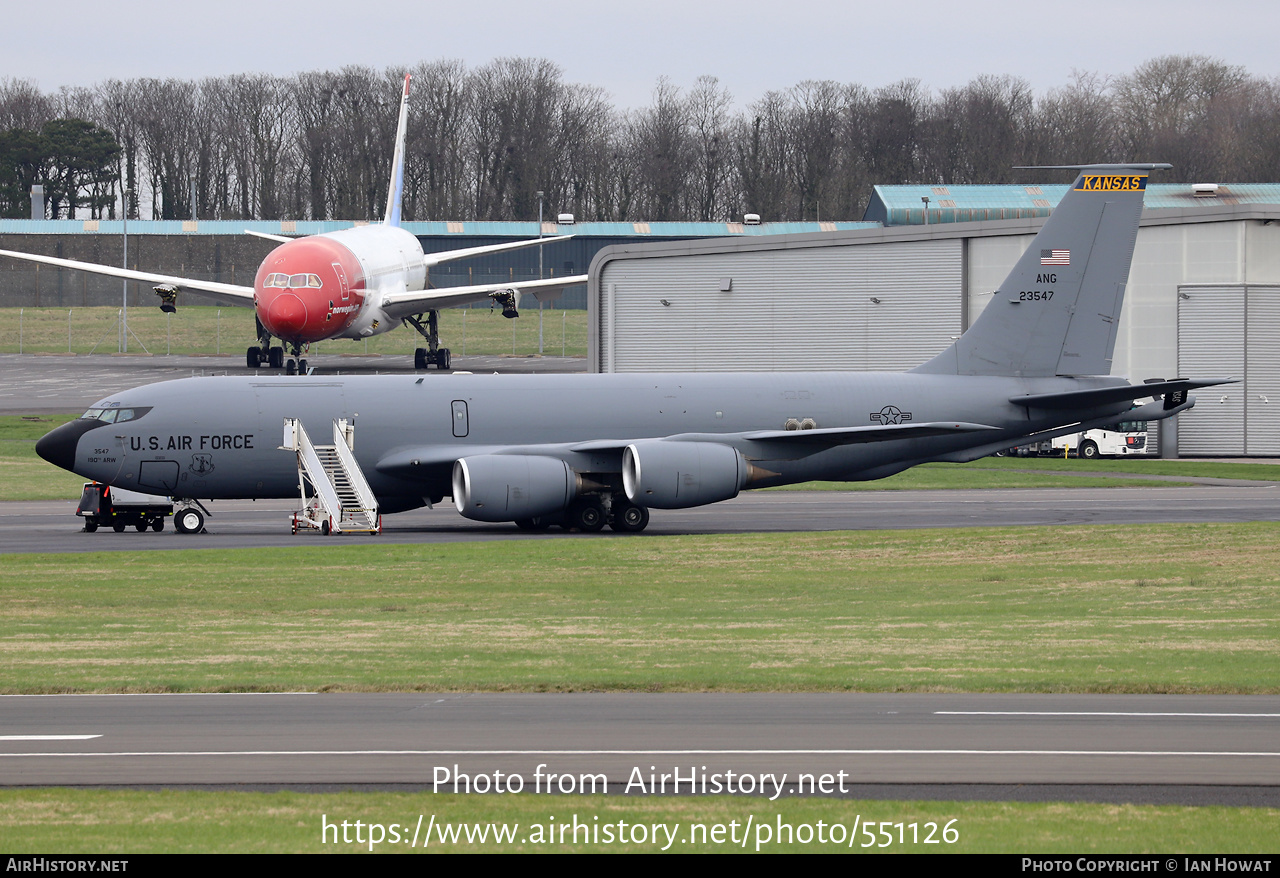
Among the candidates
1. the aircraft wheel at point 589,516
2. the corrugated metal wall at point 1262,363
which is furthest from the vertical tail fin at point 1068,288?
the corrugated metal wall at point 1262,363

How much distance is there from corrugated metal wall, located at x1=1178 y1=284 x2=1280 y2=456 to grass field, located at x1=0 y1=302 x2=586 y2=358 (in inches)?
1857

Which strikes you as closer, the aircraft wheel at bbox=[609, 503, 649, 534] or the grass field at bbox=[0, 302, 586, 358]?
the aircraft wheel at bbox=[609, 503, 649, 534]

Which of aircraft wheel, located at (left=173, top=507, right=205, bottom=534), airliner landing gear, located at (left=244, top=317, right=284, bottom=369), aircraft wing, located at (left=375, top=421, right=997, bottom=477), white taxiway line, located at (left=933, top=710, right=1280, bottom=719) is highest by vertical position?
airliner landing gear, located at (left=244, top=317, right=284, bottom=369)

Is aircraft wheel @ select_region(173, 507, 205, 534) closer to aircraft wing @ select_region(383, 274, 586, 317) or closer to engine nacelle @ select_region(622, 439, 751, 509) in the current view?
engine nacelle @ select_region(622, 439, 751, 509)

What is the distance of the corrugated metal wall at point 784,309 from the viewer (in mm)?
62844

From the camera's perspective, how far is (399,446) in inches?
1398

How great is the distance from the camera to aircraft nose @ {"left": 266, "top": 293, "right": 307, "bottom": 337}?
6512cm

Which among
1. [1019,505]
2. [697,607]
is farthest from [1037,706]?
[1019,505]

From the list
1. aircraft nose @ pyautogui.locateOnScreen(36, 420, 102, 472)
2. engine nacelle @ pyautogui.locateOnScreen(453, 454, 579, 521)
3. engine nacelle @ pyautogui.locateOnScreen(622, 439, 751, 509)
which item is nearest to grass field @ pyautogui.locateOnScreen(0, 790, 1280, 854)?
engine nacelle @ pyautogui.locateOnScreen(453, 454, 579, 521)

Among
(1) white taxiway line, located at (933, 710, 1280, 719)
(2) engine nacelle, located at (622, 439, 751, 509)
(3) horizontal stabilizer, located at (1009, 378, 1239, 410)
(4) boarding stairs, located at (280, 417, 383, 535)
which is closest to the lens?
(1) white taxiway line, located at (933, 710, 1280, 719)

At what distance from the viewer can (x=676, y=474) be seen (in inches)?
1350

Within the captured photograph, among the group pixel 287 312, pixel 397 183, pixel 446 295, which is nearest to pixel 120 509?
pixel 287 312

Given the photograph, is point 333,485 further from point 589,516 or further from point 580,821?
point 580,821

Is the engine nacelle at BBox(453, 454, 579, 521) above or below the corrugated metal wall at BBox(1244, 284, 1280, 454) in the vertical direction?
below
